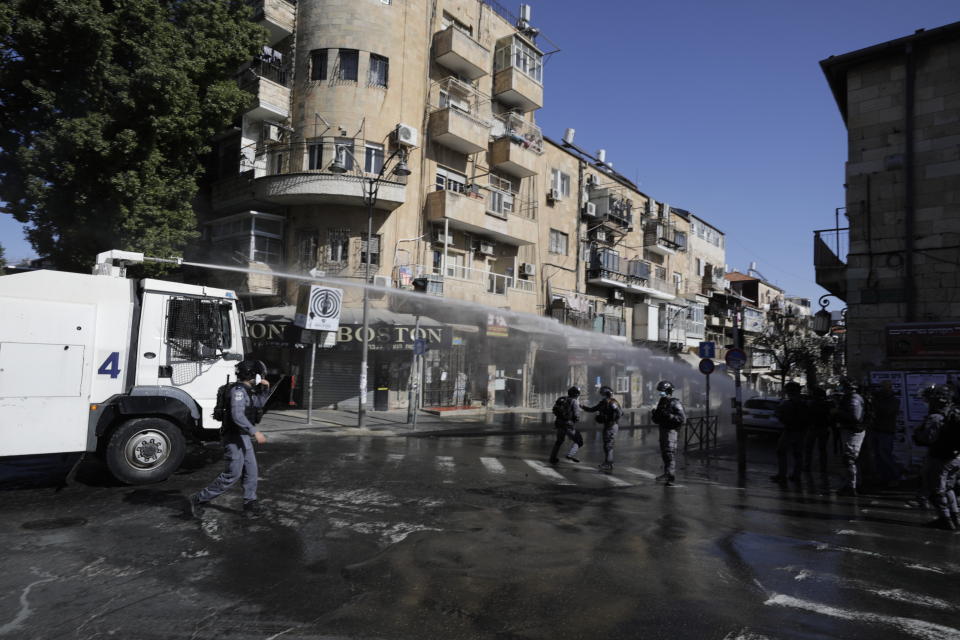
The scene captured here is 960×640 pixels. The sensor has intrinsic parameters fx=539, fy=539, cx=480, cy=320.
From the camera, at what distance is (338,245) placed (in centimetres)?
2227

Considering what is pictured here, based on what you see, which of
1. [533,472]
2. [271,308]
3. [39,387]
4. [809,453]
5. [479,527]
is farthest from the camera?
[271,308]

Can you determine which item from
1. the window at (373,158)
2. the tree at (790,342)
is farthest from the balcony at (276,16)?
the tree at (790,342)

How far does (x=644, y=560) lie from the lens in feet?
17.9

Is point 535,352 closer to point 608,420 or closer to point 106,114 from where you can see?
point 608,420

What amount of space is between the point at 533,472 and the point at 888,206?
438 inches

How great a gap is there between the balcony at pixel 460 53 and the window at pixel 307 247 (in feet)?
33.6

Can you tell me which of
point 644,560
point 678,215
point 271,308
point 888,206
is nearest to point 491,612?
point 644,560

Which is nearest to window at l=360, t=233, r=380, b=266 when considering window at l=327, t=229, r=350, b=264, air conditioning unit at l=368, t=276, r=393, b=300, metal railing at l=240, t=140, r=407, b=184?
window at l=327, t=229, r=350, b=264

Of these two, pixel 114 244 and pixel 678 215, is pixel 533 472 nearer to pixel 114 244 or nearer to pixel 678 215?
pixel 114 244

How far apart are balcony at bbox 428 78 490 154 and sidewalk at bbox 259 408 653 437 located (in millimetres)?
12374

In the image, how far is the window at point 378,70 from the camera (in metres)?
22.6

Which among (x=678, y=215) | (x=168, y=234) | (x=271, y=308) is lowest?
(x=271, y=308)

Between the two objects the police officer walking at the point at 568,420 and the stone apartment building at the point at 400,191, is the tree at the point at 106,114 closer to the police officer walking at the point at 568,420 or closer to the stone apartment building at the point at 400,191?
the stone apartment building at the point at 400,191

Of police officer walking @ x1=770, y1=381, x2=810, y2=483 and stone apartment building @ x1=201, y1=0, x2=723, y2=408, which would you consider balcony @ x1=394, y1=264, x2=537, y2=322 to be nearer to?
stone apartment building @ x1=201, y1=0, x2=723, y2=408
